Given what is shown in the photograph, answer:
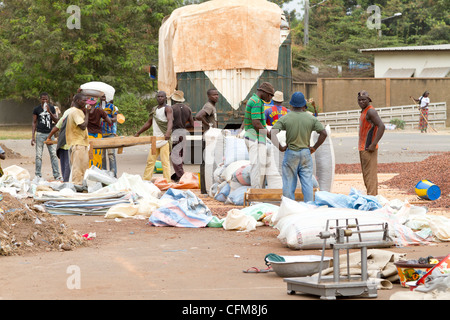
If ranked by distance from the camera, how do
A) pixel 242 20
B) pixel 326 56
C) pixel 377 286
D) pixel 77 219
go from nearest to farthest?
pixel 377 286, pixel 77 219, pixel 242 20, pixel 326 56

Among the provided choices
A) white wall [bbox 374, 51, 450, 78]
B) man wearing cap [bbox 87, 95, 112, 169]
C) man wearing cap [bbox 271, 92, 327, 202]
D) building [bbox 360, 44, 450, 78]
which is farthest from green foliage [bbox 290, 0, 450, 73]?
man wearing cap [bbox 271, 92, 327, 202]

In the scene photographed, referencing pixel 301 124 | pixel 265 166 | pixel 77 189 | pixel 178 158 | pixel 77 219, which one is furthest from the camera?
pixel 178 158

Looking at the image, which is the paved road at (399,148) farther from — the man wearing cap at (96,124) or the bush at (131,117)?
the bush at (131,117)

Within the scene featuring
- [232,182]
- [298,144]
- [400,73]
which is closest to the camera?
[298,144]

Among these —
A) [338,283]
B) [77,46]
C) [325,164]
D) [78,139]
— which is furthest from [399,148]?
[77,46]

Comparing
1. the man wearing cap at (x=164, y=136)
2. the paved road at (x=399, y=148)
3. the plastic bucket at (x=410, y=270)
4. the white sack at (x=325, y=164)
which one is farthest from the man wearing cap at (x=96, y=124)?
the plastic bucket at (x=410, y=270)

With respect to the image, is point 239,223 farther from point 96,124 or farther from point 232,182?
point 96,124

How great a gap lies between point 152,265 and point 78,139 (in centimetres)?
618

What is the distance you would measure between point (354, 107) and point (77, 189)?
24.0 meters

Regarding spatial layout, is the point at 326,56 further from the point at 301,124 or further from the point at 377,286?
the point at 377,286

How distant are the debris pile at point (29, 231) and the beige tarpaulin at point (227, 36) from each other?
33.4 feet

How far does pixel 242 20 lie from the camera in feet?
59.6

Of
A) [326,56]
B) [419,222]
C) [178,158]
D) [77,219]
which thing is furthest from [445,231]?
[326,56]

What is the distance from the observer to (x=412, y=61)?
3972 cm
